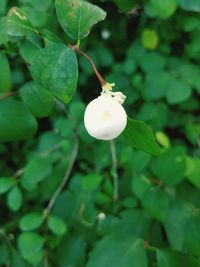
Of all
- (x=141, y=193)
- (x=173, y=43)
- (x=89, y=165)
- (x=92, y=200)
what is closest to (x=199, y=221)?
(x=141, y=193)

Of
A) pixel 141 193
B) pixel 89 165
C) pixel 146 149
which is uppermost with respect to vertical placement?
pixel 146 149

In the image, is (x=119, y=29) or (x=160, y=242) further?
(x=119, y=29)

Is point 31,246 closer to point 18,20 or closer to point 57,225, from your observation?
point 57,225

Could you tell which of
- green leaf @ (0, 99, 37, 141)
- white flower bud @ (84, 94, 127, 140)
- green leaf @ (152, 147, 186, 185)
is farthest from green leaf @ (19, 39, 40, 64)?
green leaf @ (152, 147, 186, 185)

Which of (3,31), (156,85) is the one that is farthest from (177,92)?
(3,31)

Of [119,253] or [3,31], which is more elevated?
[3,31]

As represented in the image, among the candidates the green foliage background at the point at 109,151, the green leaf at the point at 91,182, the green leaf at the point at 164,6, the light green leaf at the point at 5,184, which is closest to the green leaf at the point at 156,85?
the green foliage background at the point at 109,151

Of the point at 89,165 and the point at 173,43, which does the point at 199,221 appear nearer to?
the point at 89,165
